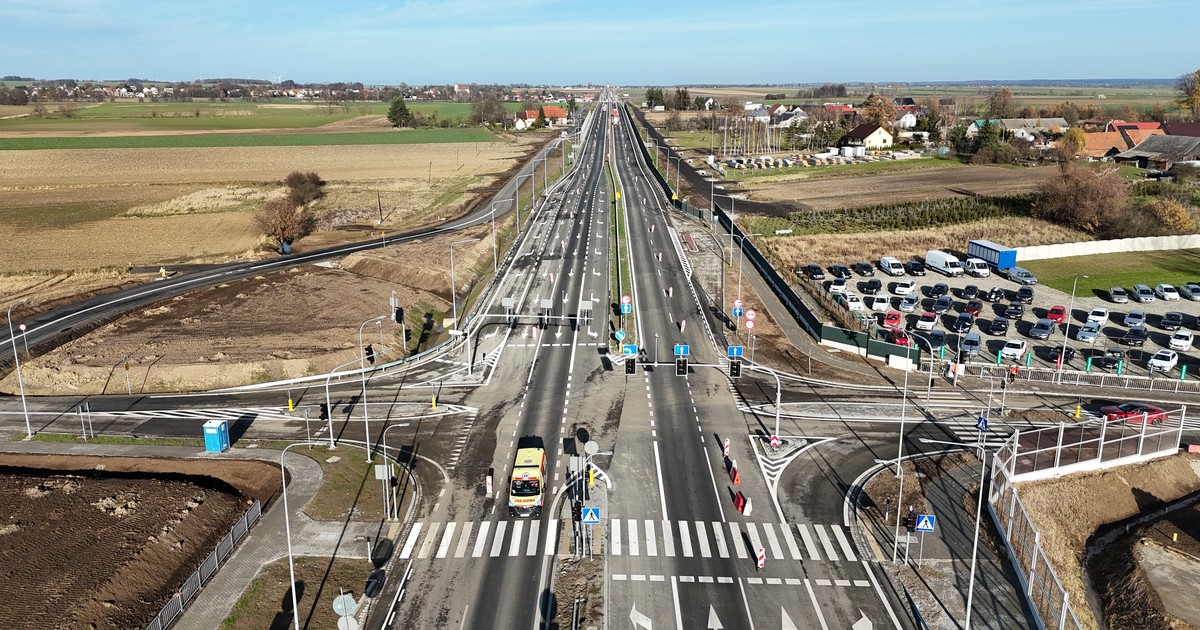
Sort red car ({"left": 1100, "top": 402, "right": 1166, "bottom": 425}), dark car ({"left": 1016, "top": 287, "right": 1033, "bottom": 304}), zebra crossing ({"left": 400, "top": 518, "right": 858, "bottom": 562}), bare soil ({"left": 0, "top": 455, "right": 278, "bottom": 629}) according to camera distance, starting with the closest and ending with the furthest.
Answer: bare soil ({"left": 0, "top": 455, "right": 278, "bottom": 629}) → zebra crossing ({"left": 400, "top": 518, "right": 858, "bottom": 562}) → red car ({"left": 1100, "top": 402, "right": 1166, "bottom": 425}) → dark car ({"left": 1016, "top": 287, "right": 1033, "bottom": 304})

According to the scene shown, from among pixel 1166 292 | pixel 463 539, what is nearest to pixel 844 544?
pixel 463 539

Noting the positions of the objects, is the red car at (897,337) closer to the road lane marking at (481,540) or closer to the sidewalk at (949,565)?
the sidewalk at (949,565)

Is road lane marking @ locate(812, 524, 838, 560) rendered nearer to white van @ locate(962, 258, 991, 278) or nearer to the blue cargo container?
white van @ locate(962, 258, 991, 278)

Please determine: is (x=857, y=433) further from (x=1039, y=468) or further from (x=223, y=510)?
(x=223, y=510)

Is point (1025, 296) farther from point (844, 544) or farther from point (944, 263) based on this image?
point (844, 544)

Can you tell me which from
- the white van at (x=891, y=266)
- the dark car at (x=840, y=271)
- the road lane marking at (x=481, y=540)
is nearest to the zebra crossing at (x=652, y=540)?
the road lane marking at (x=481, y=540)

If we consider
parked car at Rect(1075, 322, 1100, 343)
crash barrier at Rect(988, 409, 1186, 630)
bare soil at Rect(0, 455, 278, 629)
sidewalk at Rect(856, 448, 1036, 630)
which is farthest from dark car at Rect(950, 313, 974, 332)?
bare soil at Rect(0, 455, 278, 629)

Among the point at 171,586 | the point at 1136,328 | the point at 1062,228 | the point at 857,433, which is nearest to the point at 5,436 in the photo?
the point at 171,586
